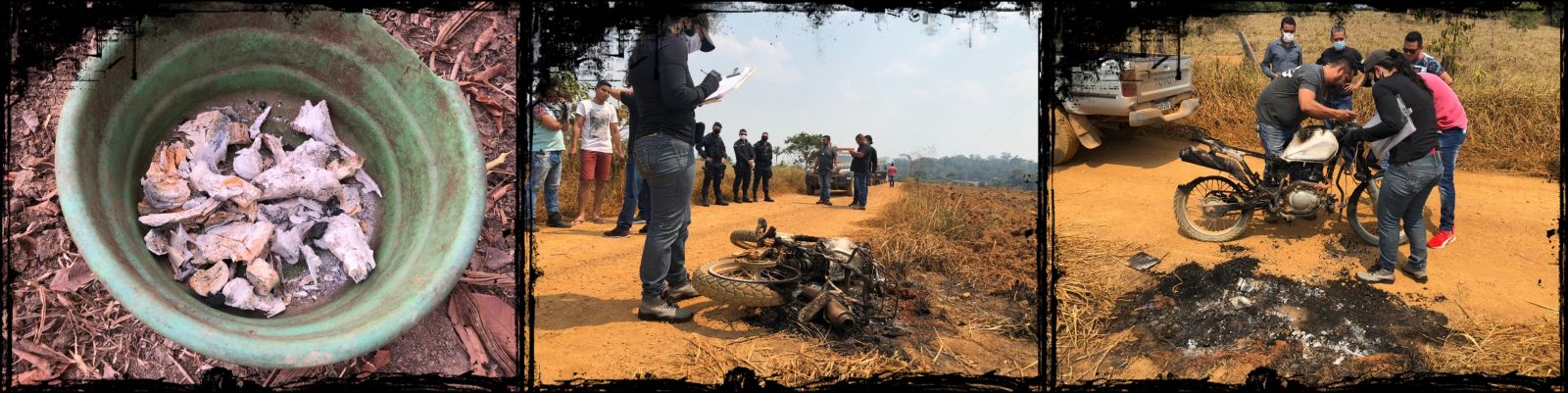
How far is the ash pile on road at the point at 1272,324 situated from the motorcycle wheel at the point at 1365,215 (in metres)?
0.70

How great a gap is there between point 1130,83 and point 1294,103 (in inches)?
69.6

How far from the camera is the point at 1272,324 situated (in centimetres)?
421

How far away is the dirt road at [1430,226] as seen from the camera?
4348 millimetres

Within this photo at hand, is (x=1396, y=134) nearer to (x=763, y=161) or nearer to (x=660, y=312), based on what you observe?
(x=660, y=312)

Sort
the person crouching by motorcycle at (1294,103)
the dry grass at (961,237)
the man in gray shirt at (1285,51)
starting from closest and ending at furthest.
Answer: the person crouching by motorcycle at (1294,103)
the dry grass at (961,237)
the man in gray shirt at (1285,51)

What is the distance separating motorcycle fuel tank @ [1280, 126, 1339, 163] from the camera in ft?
16.4

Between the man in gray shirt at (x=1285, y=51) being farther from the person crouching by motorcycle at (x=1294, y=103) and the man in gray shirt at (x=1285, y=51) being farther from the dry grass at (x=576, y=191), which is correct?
the dry grass at (x=576, y=191)

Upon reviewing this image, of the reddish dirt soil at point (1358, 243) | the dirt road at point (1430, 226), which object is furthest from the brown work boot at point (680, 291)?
the dirt road at point (1430, 226)

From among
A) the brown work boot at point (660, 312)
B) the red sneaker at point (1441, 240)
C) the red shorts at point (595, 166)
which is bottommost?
the brown work boot at point (660, 312)

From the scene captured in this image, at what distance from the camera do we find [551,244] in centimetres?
538

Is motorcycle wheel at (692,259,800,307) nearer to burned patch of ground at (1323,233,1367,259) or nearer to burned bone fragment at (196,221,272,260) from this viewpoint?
burned bone fragment at (196,221,272,260)

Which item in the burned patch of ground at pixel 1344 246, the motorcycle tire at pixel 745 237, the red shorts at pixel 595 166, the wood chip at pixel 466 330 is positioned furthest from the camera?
the red shorts at pixel 595 166

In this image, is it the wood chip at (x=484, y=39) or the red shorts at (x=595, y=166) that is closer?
the wood chip at (x=484, y=39)

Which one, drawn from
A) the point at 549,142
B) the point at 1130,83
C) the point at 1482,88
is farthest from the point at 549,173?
the point at 1482,88
